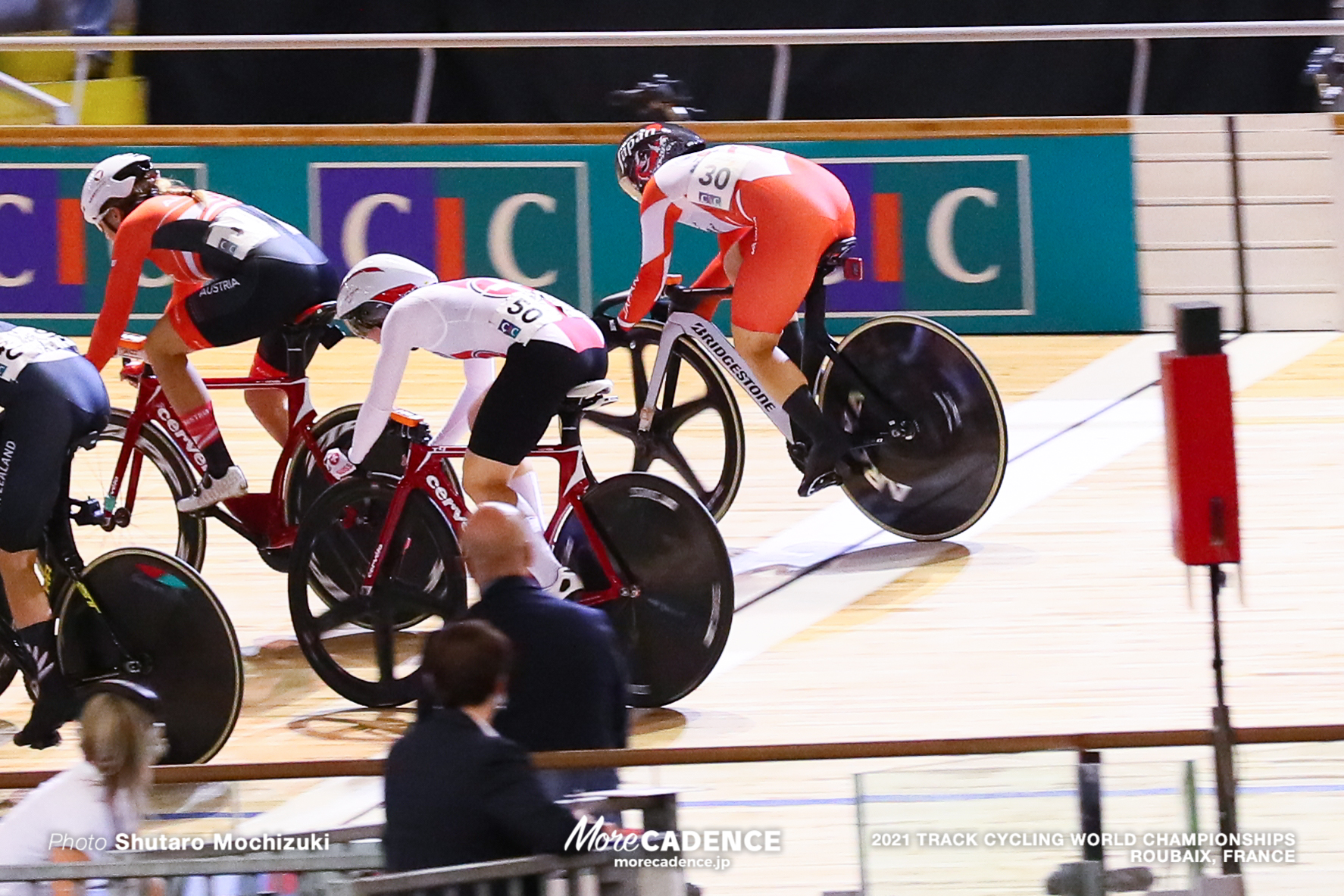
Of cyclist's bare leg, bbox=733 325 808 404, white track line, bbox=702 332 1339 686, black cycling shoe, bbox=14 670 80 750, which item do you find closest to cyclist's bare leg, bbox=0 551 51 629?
black cycling shoe, bbox=14 670 80 750

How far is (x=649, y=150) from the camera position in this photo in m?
7.20

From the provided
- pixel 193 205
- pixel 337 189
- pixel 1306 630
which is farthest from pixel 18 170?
pixel 1306 630

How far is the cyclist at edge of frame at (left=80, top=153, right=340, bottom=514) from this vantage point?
21.4 ft

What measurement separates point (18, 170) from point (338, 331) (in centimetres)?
408

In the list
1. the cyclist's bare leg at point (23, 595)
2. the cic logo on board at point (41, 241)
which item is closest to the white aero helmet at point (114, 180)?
the cyclist's bare leg at point (23, 595)

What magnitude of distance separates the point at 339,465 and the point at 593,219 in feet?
13.6

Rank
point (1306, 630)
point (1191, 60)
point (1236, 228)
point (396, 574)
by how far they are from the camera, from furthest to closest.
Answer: point (1191, 60), point (1236, 228), point (1306, 630), point (396, 574)

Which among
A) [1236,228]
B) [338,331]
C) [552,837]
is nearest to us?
[552,837]

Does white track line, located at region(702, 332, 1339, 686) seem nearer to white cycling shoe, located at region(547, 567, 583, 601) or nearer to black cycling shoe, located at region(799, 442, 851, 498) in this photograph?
black cycling shoe, located at region(799, 442, 851, 498)

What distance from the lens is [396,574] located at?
19.4 ft

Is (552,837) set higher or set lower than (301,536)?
lower

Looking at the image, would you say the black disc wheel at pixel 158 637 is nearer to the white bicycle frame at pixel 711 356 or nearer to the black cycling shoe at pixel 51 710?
the black cycling shoe at pixel 51 710

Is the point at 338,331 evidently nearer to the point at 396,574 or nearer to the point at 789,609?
the point at 396,574

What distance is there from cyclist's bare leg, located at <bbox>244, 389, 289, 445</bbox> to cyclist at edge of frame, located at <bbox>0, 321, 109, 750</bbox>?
128 cm
